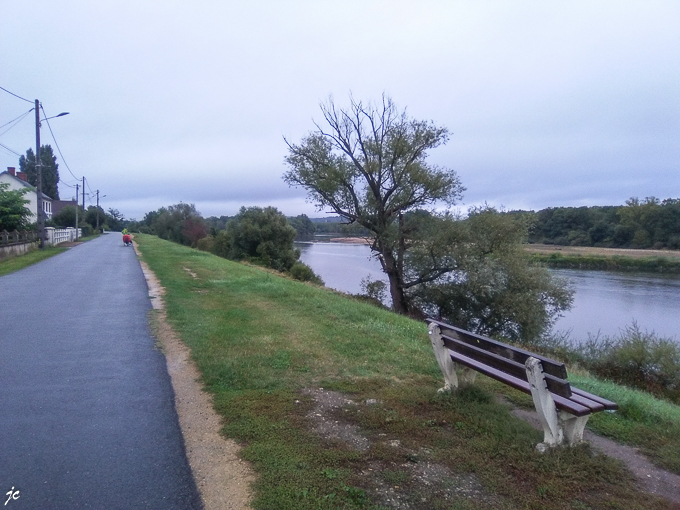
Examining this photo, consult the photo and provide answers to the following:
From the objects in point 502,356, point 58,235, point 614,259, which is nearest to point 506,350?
point 502,356

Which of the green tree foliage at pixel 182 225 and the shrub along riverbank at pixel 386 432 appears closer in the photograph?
the shrub along riverbank at pixel 386 432

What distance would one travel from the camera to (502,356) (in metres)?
4.96

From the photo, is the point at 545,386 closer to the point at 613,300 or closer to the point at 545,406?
the point at 545,406

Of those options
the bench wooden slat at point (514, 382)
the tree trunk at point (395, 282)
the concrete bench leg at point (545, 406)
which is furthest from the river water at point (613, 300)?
the concrete bench leg at point (545, 406)

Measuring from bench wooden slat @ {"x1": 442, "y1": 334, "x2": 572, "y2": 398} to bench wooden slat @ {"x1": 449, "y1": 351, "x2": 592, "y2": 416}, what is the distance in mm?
47

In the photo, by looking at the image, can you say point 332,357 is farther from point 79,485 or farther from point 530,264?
point 530,264

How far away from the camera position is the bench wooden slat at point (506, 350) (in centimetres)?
432

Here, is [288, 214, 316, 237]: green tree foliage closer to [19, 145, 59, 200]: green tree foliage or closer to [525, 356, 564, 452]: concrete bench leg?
[19, 145, 59, 200]: green tree foliage

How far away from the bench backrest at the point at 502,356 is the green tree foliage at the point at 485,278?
17790mm

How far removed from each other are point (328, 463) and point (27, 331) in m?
6.92

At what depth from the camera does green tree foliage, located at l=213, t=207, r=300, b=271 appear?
155ft

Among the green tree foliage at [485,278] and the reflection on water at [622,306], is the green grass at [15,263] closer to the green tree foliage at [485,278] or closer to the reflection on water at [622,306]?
the green tree foliage at [485,278]

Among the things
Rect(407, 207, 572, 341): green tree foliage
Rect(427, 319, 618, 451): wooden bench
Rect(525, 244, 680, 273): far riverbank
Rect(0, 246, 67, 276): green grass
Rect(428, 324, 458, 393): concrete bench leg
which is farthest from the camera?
Rect(525, 244, 680, 273): far riverbank

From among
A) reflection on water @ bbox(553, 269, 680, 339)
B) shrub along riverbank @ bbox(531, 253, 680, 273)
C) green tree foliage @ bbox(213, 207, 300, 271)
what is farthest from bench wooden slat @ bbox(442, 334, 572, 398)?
green tree foliage @ bbox(213, 207, 300, 271)
